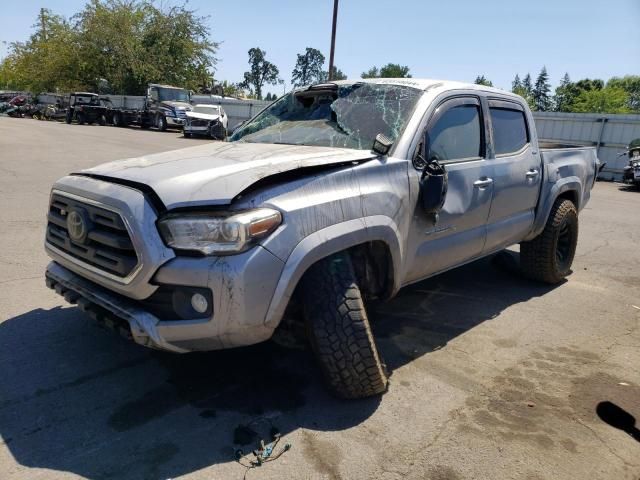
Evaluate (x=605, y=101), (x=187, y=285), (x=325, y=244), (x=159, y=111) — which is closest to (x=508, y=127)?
(x=325, y=244)

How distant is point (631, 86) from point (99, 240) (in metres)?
97.4

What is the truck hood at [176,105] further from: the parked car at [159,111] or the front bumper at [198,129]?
the front bumper at [198,129]

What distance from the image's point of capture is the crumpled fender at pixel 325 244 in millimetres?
2395

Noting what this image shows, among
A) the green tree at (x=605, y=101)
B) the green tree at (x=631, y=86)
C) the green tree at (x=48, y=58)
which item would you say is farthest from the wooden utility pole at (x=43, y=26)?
the green tree at (x=631, y=86)

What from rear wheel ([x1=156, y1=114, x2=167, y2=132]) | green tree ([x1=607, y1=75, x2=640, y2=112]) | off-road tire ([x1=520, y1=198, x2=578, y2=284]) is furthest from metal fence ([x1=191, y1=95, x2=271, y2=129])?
green tree ([x1=607, y1=75, x2=640, y2=112])

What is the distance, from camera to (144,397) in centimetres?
273

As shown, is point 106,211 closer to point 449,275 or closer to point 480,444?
point 480,444

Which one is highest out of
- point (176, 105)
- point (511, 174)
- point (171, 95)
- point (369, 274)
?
point (171, 95)

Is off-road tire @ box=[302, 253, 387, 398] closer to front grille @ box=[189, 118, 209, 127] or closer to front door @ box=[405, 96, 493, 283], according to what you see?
front door @ box=[405, 96, 493, 283]

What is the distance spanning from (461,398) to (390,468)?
814 mm

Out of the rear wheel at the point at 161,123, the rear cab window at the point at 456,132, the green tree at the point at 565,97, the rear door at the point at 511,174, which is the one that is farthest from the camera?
the green tree at the point at 565,97

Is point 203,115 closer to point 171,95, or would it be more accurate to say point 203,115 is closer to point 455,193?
point 171,95

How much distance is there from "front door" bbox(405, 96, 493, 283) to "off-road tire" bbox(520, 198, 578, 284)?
1226 millimetres

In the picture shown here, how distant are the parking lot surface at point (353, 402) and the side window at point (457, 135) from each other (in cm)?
135
